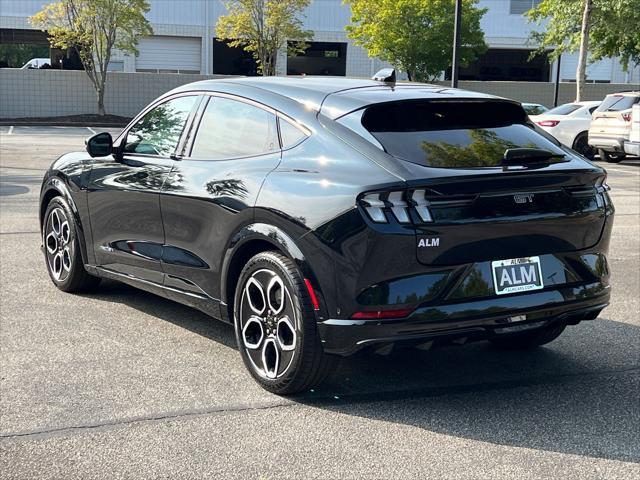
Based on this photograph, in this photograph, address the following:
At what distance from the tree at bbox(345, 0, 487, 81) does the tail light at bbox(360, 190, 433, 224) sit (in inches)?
1252

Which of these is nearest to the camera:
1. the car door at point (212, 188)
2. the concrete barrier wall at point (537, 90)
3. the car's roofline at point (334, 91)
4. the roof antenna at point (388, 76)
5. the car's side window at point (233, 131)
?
the car's roofline at point (334, 91)

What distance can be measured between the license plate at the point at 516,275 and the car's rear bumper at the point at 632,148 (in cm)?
1428

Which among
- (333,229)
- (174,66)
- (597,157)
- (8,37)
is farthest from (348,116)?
(8,37)

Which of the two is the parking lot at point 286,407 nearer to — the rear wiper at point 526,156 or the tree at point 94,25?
the rear wiper at point 526,156

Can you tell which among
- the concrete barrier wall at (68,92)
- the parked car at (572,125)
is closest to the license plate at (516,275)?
the parked car at (572,125)

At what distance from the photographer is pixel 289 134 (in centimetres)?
451

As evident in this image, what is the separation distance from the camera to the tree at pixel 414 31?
34.6 meters

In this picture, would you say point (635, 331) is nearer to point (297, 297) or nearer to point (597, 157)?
point (297, 297)

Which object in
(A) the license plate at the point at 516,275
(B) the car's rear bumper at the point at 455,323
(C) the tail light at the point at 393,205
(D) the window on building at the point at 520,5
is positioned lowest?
(B) the car's rear bumper at the point at 455,323

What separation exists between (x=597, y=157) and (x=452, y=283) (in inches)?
753

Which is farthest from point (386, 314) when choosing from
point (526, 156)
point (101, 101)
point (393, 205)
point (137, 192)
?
point (101, 101)

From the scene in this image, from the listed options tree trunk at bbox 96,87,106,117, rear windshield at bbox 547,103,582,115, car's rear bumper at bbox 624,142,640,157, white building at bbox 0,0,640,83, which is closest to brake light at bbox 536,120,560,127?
rear windshield at bbox 547,103,582,115

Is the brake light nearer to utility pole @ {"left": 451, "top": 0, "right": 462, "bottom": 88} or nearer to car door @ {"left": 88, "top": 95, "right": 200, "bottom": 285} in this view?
utility pole @ {"left": 451, "top": 0, "right": 462, "bottom": 88}

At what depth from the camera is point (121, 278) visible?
572cm
